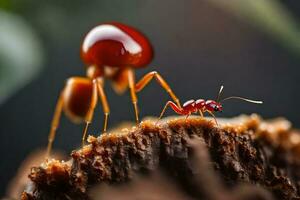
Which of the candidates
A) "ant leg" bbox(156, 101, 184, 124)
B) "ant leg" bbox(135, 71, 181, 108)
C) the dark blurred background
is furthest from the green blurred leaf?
"ant leg" bbox(156, 101, 184, 124)

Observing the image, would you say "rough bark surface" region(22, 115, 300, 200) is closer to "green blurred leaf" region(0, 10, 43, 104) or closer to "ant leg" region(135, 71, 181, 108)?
"ant leg" region(135, 71, 181, 108)

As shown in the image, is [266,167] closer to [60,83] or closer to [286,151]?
[286,151]

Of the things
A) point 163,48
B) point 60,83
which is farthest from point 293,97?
point 60,83

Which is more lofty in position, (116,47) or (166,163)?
(116,47)

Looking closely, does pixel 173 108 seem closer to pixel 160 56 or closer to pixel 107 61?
pixel 107 61

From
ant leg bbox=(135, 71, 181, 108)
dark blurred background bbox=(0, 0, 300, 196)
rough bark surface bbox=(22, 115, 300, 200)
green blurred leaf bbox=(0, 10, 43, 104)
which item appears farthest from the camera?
dark blurred background bbox=(0, 0, 300, 196)

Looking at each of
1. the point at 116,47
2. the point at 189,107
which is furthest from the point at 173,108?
the point at 116,47

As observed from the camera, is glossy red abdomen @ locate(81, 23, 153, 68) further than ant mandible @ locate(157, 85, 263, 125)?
Yes

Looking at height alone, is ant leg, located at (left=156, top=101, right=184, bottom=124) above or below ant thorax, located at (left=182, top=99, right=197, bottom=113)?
below
